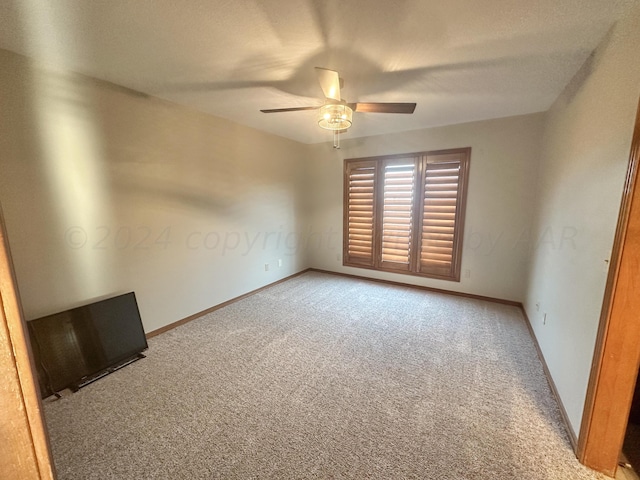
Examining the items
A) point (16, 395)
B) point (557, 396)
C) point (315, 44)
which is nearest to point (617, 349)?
point (557, 396)

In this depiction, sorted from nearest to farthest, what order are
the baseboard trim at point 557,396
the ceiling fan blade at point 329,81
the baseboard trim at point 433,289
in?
the baseboard trim at point 557,396
the ceiling fan blade at point 329,81
the baseboard trim at point 433,289

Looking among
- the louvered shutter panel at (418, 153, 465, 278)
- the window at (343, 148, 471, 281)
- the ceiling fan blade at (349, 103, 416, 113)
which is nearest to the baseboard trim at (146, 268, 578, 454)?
the window at (343, 148, 471, 281)

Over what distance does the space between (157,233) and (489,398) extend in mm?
3236

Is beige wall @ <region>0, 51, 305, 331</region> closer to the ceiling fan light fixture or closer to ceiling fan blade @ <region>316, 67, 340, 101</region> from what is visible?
the ceiling fan light fixture

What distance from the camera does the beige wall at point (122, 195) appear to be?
192 centimetres

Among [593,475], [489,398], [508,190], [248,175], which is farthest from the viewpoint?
[248,175]

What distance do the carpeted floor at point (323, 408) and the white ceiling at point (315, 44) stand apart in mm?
2402

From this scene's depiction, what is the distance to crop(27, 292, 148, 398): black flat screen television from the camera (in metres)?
1.96

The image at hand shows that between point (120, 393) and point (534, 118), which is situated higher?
point (534, 118)

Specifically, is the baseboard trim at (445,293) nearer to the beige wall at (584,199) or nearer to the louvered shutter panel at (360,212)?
the beige wall at (584,199)

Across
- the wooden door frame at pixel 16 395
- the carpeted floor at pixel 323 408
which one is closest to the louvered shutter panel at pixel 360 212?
the carpeted floor at pixel 323 408

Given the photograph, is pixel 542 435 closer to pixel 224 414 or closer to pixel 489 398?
pixel 489 398

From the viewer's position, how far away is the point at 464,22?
60.6 inches

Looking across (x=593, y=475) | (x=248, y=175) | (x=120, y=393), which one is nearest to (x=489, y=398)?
(x=593, y=475)
